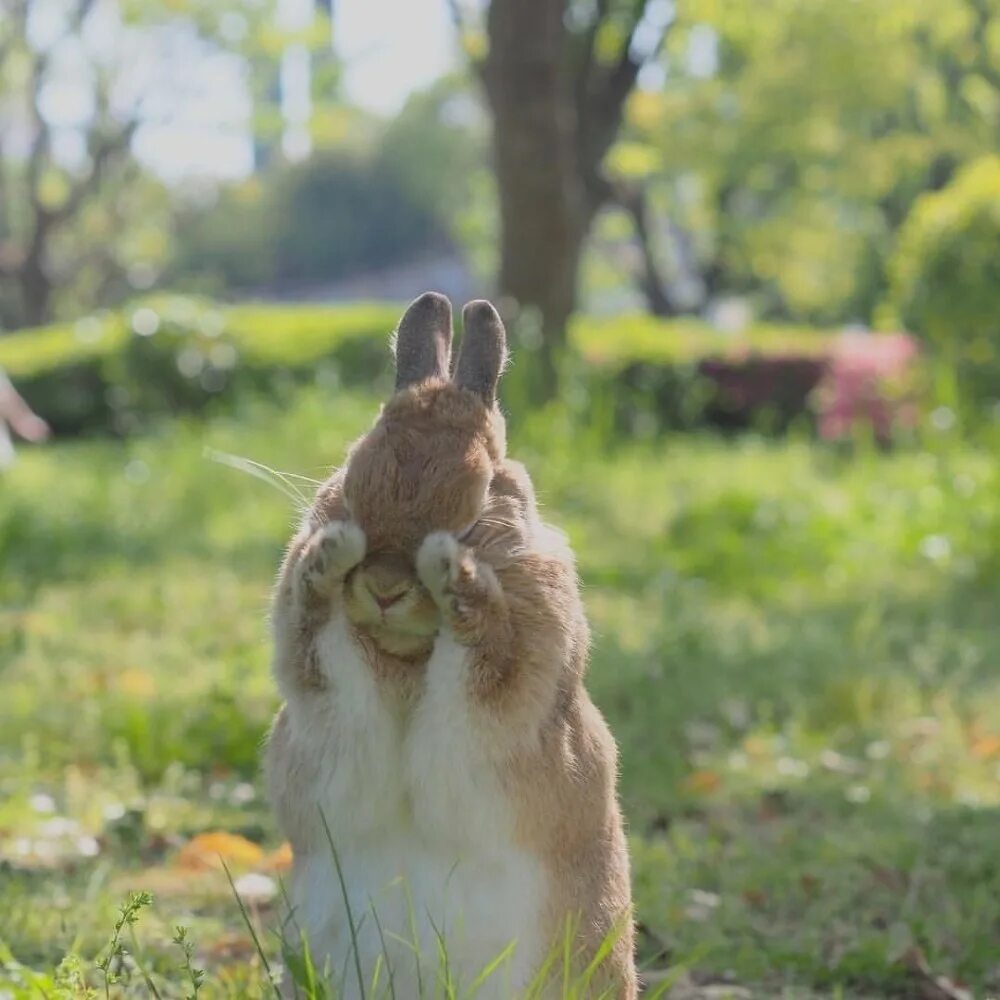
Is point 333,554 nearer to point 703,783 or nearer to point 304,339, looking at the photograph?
point 703,783

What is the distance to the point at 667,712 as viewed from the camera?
5.11 metres

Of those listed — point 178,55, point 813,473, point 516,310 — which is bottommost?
point 813,473

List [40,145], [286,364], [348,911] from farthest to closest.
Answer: [40,145]
[286,364]
[348,911]

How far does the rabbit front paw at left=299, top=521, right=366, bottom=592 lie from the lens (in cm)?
204

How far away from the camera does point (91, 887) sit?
3.37m

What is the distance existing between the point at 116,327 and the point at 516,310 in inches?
208

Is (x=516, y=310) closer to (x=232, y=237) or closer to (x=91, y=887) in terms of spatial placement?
(x=91, y=887)

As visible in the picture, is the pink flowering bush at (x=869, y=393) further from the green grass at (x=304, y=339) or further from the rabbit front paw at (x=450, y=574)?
the rabbit front paw at (x=450, y=574)

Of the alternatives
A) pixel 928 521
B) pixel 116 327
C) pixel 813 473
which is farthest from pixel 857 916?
pixel 116 327

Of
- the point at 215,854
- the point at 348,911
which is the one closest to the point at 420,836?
the point at 348,911

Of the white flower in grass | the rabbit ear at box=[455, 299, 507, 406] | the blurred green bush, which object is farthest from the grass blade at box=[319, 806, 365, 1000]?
the blurred green bush

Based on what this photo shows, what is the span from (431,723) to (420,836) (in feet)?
0.53

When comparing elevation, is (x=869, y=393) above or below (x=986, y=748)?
above

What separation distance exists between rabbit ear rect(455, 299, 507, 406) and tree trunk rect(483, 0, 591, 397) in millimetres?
7952
